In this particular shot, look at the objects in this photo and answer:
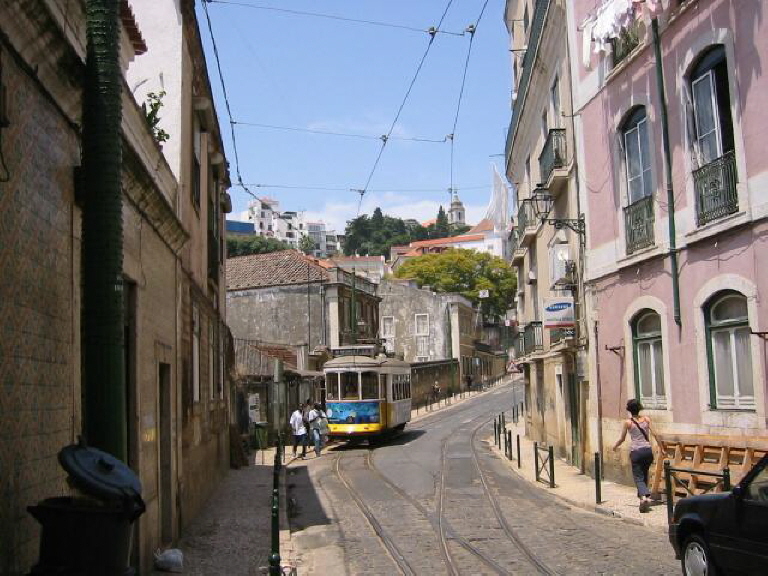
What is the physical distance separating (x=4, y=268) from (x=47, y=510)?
4.52 ft

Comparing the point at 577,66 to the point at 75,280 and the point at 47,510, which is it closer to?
the point at 75,280

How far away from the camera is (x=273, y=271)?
4766 centimetres

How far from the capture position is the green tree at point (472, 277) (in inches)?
3103

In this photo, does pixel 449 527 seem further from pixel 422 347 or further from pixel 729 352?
pixel 422 347

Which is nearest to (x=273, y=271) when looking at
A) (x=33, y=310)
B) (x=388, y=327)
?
(x=388, y=327)

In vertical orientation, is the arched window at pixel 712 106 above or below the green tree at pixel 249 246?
below

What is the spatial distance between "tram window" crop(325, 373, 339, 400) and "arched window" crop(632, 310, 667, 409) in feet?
43.8

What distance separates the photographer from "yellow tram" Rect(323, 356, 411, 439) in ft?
88.3

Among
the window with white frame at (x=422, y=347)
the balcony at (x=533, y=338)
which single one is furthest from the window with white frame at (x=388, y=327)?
the balcony at (x=533, y=338)

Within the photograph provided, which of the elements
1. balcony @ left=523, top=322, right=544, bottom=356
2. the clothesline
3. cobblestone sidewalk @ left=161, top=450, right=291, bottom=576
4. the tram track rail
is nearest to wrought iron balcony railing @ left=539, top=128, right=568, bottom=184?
the clothesline

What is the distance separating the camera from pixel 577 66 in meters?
17.7

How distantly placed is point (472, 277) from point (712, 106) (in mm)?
66761

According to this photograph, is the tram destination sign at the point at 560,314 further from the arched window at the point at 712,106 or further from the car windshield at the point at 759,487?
the car windshield at the point at 759,487

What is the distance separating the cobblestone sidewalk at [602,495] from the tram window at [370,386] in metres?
7.14
